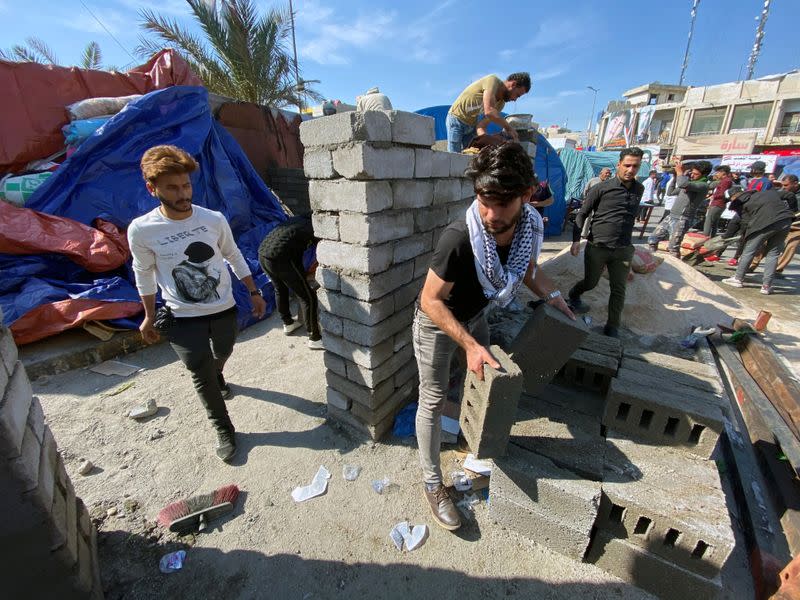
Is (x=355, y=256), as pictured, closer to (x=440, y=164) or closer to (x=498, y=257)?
(x=498, y=257)

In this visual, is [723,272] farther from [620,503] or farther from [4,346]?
[4,346]

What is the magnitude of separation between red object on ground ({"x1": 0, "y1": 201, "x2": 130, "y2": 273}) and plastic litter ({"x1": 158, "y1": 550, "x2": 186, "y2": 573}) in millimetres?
3689

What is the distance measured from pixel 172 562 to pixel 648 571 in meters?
2.59

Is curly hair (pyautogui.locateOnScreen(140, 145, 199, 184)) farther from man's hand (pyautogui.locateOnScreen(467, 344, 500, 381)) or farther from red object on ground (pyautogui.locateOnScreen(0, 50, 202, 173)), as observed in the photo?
red object on ground (pyautogui.locateOnScreen(0, 50, 202, 173))

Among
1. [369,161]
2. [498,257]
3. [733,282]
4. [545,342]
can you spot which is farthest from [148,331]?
[733,282]

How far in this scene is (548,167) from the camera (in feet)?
33.5

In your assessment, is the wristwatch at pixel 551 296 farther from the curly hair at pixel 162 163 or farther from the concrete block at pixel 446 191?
the curly hair at pixel 162 163

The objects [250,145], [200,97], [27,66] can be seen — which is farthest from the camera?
[250,145]

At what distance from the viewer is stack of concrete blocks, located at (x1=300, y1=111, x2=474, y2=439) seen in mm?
2178

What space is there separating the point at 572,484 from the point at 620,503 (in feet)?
0.77

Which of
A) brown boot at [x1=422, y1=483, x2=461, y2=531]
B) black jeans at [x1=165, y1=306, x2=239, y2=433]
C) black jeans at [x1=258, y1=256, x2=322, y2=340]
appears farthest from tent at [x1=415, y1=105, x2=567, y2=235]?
brown boot at [x1=422, y1=483, x2=461, y2=531]

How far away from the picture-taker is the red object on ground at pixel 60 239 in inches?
156

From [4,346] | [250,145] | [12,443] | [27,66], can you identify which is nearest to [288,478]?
[12,443]

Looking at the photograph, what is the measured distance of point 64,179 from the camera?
445 cm
